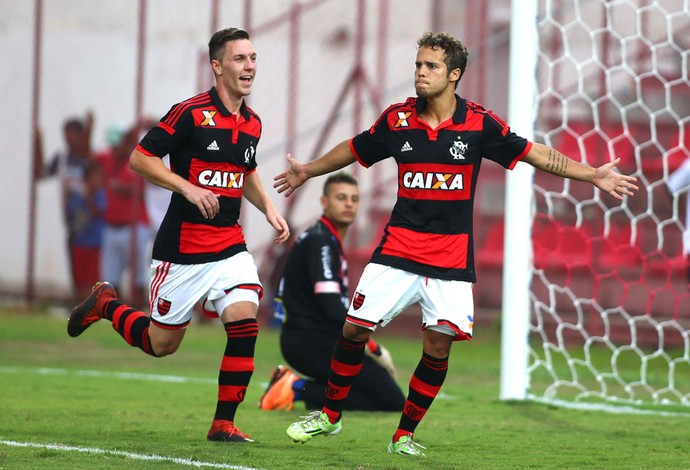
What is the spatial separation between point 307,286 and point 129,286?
333 inches

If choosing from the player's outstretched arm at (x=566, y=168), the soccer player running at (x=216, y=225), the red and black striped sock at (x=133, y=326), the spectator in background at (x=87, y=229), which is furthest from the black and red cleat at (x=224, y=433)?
the spectator in background at (x=87, y=229)

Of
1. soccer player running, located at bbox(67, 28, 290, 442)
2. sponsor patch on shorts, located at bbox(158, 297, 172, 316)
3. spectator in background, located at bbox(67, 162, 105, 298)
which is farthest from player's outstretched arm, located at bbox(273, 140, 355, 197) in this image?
spectator in background, located at bbox(67, 162, 105, 298)

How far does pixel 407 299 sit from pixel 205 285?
3.32 feet

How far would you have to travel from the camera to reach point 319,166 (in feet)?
20.8

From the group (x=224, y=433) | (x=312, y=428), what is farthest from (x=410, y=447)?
(x=224, y=433)

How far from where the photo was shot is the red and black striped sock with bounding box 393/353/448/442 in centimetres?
599

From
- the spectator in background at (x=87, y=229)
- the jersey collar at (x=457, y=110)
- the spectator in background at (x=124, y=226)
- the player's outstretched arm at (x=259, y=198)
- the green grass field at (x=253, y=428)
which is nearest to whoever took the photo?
the green grass field at (x=253, y=428)

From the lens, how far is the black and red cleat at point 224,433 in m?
6.14

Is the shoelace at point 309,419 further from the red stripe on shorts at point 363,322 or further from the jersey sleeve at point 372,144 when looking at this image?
the jersey sleeve at point 372,144

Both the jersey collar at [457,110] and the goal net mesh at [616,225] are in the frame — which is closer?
the jersey collar at [457,110]

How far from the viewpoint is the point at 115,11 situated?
662 inches

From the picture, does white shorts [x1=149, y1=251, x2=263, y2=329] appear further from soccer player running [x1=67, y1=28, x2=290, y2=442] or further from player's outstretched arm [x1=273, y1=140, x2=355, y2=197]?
player's outstretched arm [x1=273, y1=140, x2=355, y2=197]

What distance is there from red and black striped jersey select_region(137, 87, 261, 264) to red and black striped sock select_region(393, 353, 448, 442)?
1.11 metres

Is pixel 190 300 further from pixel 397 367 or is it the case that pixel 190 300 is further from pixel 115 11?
pixel 115 11
